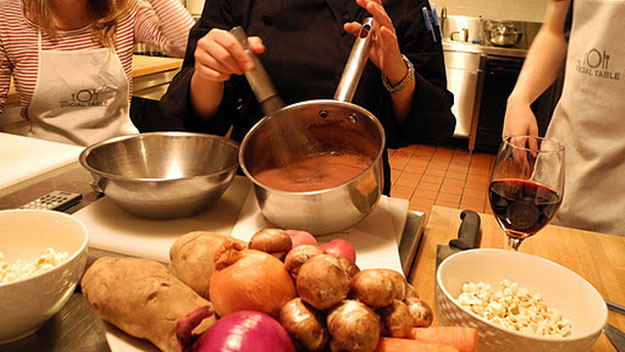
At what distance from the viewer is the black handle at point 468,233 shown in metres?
0.79

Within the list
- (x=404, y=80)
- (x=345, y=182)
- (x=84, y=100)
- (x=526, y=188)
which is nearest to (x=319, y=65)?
(x=404, y=80)

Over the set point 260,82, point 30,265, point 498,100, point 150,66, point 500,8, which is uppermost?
point 260,82

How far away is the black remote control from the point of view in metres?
0.88

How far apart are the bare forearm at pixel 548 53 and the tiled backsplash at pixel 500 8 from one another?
322 centimetres

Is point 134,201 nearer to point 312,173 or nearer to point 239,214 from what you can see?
point 239,214

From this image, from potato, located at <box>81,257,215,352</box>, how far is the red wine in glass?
44cm

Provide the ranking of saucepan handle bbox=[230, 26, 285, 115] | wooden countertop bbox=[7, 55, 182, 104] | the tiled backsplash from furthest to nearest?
1. the tiled backsplash
2. wooden countertop bbox=[7, 55, 182, 104]
3. saucepan handle bbox=[230, 26, 285, 115]

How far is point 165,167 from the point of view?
3.23 feet

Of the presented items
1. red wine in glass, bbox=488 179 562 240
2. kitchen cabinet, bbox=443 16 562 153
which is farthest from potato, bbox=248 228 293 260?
kitchen cabinet, bbox=443 16 562 153

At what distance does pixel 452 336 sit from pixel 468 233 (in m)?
0.40

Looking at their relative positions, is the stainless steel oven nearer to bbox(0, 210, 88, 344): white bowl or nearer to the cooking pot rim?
the cooking pot rim

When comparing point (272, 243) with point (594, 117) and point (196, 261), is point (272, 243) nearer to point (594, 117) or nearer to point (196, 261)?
point (196, 261)

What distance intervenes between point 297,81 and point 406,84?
28 centimetres

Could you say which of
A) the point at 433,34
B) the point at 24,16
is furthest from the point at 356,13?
the point at 24,16
